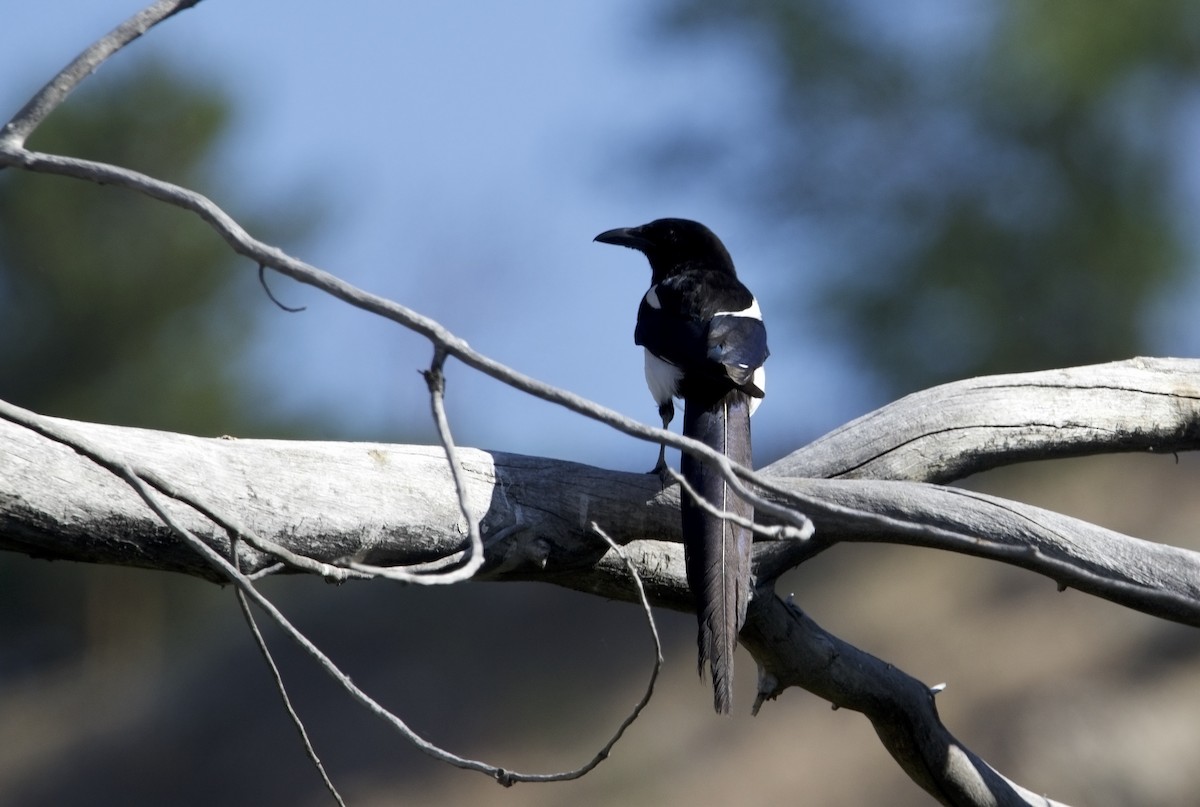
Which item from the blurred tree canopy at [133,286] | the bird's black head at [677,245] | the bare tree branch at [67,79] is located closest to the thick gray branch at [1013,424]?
the bird's black head at [677,245]

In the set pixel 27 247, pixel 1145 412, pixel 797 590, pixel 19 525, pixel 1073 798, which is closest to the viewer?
pixel 19 525

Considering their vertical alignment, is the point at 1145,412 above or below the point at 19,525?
below

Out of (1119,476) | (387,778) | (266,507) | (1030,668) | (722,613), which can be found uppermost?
(266,507)

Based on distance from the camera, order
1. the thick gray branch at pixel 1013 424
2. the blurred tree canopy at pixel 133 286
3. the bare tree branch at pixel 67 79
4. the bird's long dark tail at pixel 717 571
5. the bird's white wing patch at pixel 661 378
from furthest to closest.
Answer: the blurred tree canopy at pixel 133 286
the bird's white wing patch at pixel 661 378
the thick gray branch at pixel 1013 424
the bird's long dark tail at pixel 717 571
the bare tree branch at pixel 67 79

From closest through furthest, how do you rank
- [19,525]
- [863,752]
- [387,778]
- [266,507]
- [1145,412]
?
[19,525] < [266,507] < [1145,412] < [863,752] < [387,778]

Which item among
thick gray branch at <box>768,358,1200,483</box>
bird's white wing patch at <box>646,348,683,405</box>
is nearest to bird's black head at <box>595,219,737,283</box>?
bird's white wing patch at <box>646,348,683,405</box>

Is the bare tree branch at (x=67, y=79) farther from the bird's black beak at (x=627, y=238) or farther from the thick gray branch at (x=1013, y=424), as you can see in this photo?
the bird's black beak at (x=627, y=238)

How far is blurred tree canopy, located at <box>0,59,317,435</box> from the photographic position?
12500 millimetres

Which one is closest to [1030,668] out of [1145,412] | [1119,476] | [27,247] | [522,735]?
[1119,476]

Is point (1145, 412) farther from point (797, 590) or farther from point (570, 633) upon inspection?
point (570, 633)

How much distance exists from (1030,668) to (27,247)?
990 centimetres

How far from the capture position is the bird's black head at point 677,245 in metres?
4.26

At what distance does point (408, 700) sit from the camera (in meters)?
10.2

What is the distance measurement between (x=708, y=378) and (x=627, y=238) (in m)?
1.40
